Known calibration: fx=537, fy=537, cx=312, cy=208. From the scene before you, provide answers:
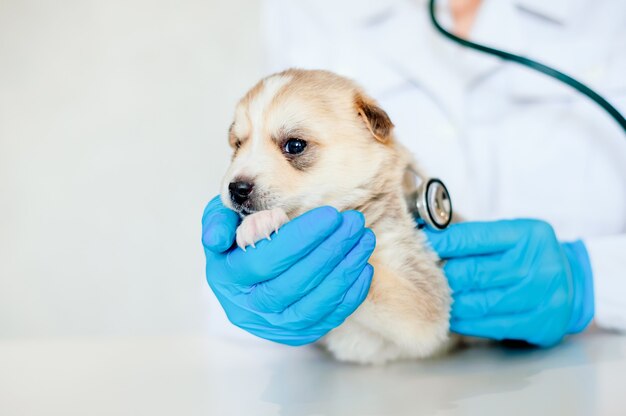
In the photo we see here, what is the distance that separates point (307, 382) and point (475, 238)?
718 mm

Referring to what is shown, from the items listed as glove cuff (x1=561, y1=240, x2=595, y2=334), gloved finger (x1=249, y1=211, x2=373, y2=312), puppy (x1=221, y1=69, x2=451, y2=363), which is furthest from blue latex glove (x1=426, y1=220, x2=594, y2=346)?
gloved finger (x1=249, y1=211, x2=373, y2=312)

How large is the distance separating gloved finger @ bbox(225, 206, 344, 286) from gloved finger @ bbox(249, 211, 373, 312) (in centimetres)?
1

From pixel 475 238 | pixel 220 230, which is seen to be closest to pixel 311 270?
pixel 220 230

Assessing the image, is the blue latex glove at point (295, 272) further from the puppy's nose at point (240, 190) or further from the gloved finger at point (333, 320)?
the puppy's nose at point (240, 190)

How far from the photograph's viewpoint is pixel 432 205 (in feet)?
5.17

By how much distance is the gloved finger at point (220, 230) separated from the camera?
146 centimetres

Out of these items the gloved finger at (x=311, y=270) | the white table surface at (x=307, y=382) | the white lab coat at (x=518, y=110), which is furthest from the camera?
the white lab coat at (x=518, y=110)

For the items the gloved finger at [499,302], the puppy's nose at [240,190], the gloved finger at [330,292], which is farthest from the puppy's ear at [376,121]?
the gloved finger at [499,302]

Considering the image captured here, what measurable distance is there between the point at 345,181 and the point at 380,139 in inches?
6.4

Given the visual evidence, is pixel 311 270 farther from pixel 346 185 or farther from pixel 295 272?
pixel 346 185

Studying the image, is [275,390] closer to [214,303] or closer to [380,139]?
[380,139]

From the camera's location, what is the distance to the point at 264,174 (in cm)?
142

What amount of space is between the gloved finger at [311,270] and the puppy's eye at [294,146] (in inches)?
9.5

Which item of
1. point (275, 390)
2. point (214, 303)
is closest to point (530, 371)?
point (275, 390)
